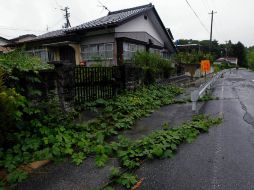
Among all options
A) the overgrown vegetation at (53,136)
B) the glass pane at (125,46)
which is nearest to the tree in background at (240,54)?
the glass pane at (125,46)

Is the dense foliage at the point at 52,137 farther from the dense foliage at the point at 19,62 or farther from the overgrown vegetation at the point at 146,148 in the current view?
the dense foliage at the point at 19,62

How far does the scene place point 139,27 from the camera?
58.6 ft

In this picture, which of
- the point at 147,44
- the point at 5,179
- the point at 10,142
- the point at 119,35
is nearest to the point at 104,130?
the point at 10,142

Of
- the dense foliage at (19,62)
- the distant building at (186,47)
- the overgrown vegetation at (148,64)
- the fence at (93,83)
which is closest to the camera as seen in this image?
the dense foliage at (19,62)

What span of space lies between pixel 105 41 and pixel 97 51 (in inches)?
42.1

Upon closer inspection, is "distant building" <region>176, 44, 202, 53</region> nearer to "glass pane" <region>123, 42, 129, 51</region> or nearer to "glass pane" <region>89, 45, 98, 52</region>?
"glass pane" <region>123, 42, 129, 51</region>

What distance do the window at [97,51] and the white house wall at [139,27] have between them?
4.99 ft

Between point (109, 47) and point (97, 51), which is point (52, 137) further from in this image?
point (97, 51)

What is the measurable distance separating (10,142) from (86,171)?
5.25 ft

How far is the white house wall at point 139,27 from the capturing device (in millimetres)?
15815

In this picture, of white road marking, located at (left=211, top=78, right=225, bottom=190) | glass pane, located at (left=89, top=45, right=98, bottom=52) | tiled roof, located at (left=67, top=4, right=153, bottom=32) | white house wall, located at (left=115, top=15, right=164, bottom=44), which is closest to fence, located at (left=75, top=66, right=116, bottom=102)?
white road marking, located at (left=211, top=78, right=225, bottom=190)

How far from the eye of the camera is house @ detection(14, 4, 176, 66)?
49.1 feet

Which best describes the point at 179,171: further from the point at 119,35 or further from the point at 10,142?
the point at 119,35

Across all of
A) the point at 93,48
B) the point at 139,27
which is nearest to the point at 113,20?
the point at 93,48
